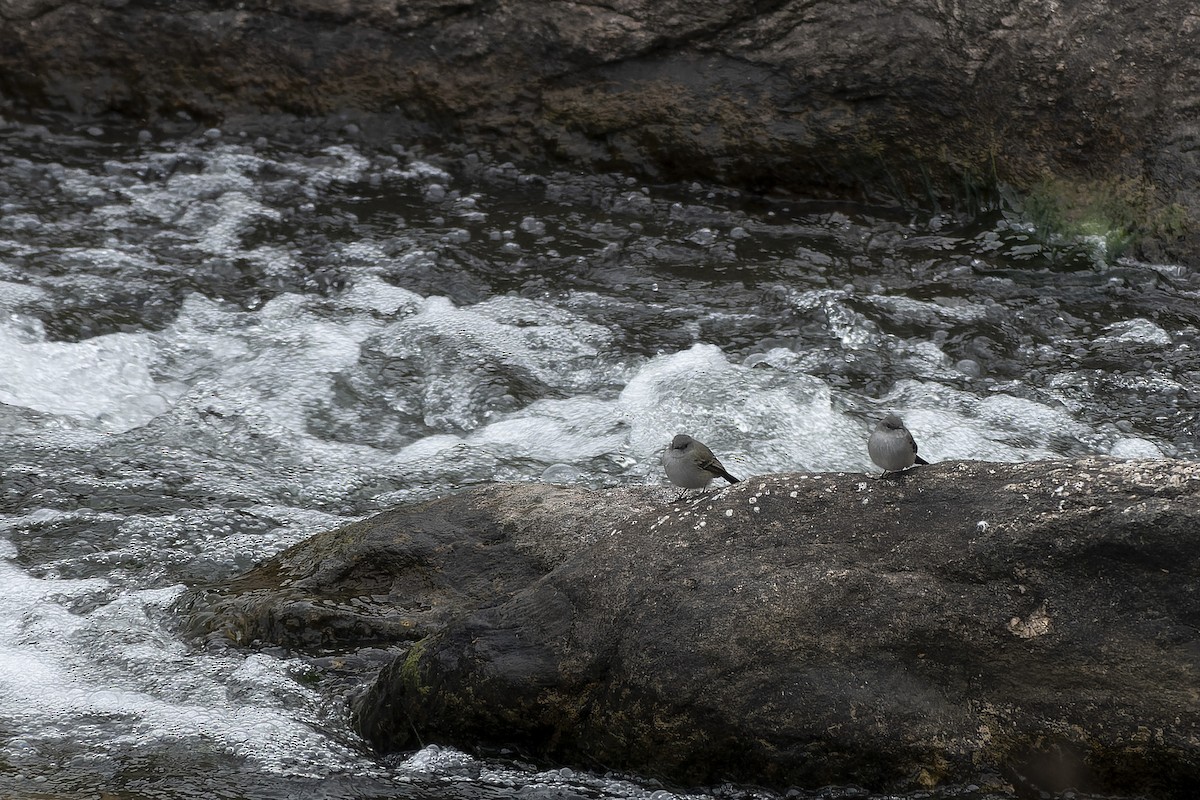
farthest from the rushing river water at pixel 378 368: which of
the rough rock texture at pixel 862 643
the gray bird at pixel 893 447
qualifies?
the gray bird at pixel 893 447

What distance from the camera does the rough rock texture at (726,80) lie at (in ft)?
26.7

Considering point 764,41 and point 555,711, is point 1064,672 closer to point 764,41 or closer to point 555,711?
point 555,711

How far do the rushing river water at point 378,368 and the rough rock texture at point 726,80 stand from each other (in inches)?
13.2

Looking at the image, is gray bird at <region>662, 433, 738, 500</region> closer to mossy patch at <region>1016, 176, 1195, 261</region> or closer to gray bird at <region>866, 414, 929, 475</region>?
gray bird at <region>866, 414, 929, 475</region>

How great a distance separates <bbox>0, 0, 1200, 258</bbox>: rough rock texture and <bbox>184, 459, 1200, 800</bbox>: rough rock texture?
485 cm

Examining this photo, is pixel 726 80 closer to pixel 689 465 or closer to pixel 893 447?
pixel 689 465

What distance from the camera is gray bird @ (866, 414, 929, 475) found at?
434cm

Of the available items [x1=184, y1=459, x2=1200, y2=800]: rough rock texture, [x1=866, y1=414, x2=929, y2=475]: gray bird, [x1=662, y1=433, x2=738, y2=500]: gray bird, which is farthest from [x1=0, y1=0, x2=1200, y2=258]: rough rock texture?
[x1=184, y1=459, x2=1200, y2=800]: rough rock texture

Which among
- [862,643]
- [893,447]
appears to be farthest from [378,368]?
[862,643]

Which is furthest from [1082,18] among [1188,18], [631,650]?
[631,650]

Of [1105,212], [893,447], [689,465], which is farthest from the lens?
[1105,212]

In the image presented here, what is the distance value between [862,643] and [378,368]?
165 inches

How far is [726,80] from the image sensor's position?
358 inches

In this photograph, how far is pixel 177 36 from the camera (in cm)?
996
